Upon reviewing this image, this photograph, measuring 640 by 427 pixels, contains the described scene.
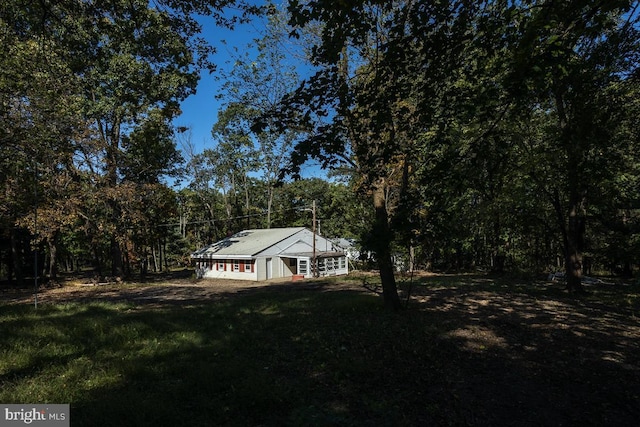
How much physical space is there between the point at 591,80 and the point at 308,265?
29193 millimetres

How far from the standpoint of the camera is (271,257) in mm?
32812

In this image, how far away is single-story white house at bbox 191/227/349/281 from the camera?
3238 cm

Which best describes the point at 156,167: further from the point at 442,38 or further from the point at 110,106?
the point at 442,38

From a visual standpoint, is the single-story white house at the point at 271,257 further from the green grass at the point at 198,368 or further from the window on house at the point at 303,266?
the green grass at the point at 198,368

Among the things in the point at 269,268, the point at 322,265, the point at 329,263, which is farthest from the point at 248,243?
the point at 329,263

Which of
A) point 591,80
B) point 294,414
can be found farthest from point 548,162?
point 294,414

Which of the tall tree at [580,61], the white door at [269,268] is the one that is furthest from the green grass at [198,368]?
the white door at [269,268]

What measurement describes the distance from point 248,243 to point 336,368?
3019cm

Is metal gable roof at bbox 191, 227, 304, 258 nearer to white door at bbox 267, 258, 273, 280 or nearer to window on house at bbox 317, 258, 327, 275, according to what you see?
white door at bbox 267, 258, 273, 280

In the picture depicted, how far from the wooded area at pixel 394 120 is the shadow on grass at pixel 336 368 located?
6.44ft

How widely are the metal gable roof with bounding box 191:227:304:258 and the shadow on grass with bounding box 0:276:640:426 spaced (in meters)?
22.7

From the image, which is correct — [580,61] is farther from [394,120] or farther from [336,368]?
[336,368]

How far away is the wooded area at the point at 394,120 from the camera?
4.68m

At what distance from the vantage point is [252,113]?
37.4 ft
